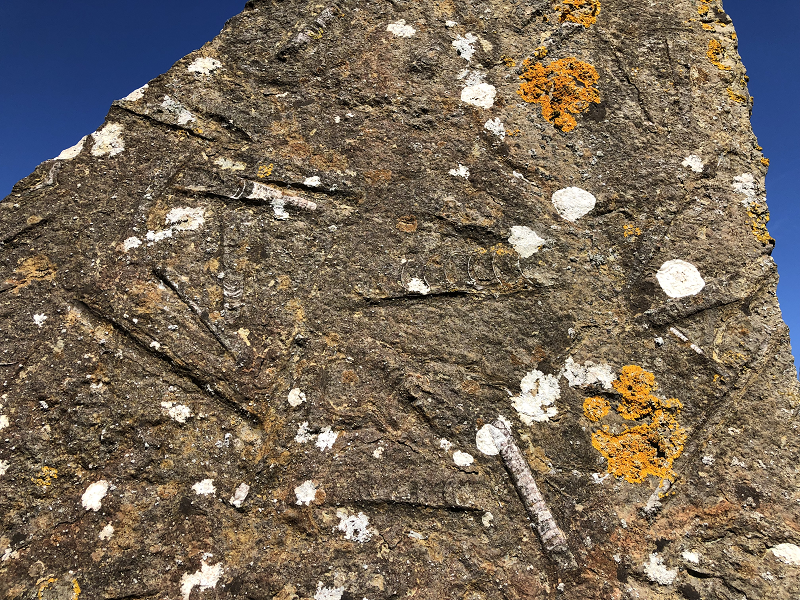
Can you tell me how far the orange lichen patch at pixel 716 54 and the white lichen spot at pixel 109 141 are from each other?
3209 mm

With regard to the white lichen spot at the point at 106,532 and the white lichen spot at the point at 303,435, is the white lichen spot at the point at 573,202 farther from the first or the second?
the white lichen spot at the point at 106,532

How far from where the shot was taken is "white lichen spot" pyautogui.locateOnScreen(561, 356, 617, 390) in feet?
7.97

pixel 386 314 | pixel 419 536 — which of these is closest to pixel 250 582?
pixel 419 536

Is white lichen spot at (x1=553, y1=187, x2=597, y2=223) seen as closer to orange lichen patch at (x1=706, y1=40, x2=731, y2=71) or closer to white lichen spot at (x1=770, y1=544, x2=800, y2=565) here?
orange lichen patch at (x1=706, y1=40, x2=731, y2=71)

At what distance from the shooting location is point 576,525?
7.30ft

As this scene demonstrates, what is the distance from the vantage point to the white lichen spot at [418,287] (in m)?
2.59

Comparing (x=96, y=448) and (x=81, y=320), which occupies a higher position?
(x=81, y=320)

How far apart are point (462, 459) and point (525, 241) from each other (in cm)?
112

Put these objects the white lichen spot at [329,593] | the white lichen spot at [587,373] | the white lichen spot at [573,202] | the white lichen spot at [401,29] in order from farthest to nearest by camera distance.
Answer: the white lichen spot at [401,29], the white lichen spot at [573,202], the white lichen spot at [587,373], the white lichen spot at [329,593]

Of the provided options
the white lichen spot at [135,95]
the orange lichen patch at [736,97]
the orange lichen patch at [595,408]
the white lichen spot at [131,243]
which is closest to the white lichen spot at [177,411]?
the white lichen spot at [131,243]

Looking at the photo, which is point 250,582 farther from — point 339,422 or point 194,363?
point 194,363

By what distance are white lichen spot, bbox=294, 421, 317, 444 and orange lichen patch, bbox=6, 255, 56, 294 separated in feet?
4.54

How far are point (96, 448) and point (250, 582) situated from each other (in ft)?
2.88

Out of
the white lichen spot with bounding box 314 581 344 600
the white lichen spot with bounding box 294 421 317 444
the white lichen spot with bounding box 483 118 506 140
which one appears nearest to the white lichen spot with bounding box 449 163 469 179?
the white lichen spot with bounding box 483 118 506 140
